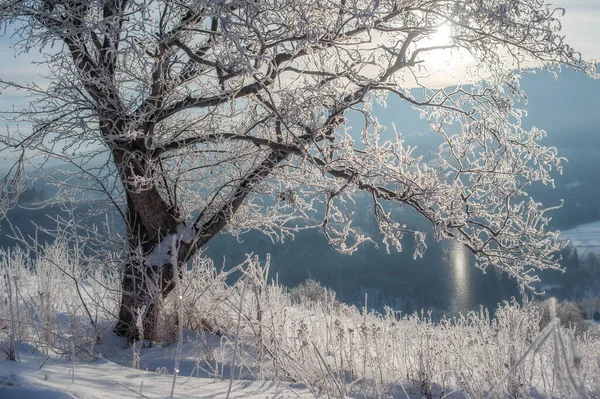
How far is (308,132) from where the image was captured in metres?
5.38

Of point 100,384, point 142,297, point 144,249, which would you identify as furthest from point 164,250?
point 100,384

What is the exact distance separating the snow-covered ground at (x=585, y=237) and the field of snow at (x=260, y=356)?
109849 mm

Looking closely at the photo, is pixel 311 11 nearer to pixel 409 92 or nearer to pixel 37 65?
pixel 409 92

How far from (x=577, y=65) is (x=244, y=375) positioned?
183 inches

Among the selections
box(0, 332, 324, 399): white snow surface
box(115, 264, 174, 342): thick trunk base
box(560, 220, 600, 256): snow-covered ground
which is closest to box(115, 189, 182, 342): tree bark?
box(115, 264, 174, 342): thick trunk base

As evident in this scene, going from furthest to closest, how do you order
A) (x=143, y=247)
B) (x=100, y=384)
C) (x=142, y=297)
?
1. (x=143, y=247)
2. (x=142, y=297)
3. (x=100, y=384)

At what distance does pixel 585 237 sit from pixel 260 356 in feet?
431

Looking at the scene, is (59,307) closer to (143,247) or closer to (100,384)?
(143,247)

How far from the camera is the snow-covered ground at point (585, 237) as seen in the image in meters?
→ 109

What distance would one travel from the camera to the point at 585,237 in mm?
120250

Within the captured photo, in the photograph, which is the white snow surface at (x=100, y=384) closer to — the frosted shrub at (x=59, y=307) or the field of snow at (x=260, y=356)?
the field of snow at (x=260, y=356)

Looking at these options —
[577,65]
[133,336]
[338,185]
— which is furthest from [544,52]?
[133,336]

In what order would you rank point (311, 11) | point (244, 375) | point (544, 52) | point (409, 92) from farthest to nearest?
1. point (409, 92)
2. point (544, 52)
3. point (311, 11)
4. point (244, 375)

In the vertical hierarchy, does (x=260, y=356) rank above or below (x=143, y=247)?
below
